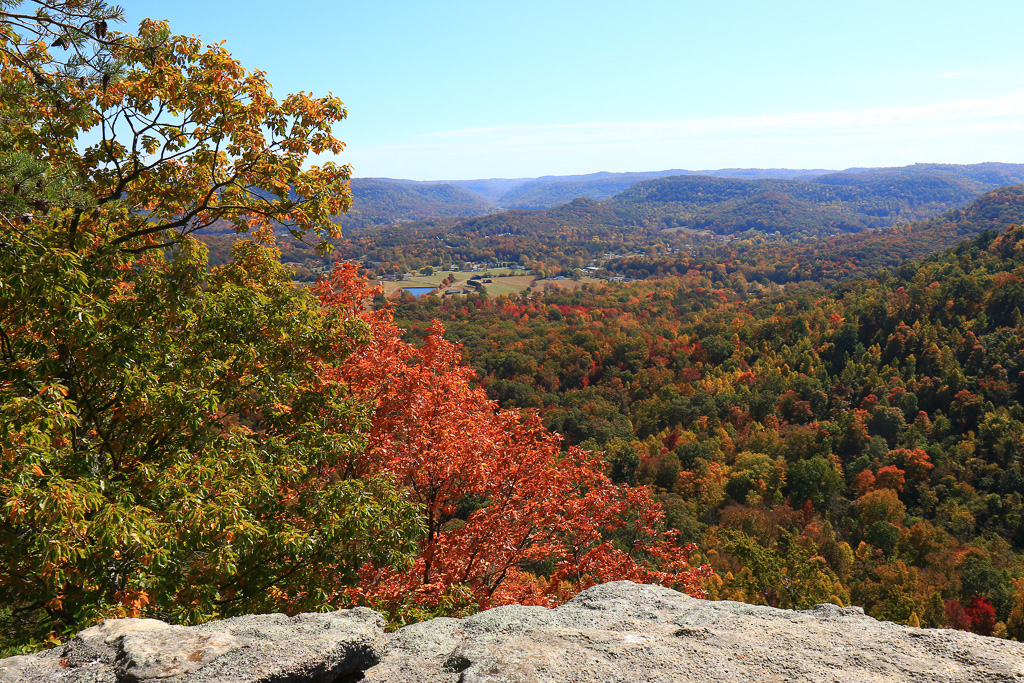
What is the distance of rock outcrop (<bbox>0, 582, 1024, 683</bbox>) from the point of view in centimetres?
503

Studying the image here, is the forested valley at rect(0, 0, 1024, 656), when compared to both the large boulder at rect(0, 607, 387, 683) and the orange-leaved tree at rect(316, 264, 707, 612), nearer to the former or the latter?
the orange-leaved tree at rect(316, 264, 707, 612)

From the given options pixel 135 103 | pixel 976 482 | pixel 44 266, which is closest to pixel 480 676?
pixel 44 266

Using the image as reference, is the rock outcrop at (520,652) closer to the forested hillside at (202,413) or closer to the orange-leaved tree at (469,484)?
the forested hillside at (202,413)

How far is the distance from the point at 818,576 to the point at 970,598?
798 inches

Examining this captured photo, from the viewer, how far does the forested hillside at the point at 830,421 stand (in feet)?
164

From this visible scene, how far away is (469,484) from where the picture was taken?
12.0m

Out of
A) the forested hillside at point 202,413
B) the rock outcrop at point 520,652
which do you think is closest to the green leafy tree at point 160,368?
the forested hillside at point 202,413

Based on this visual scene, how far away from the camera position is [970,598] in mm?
48188

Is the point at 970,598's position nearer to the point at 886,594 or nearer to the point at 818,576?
the point at 886,594

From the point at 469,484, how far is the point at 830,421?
3847 inches

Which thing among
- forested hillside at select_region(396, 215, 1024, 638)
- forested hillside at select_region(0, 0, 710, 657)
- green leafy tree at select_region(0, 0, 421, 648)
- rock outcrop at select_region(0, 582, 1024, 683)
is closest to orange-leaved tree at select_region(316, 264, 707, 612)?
forested hillside at select_region(0, 0, 710, 657)

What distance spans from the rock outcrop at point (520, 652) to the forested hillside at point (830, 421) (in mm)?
35665

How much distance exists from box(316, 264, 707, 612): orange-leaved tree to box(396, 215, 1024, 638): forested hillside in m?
28.9

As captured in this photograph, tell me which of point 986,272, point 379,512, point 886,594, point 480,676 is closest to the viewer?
point 480,676
